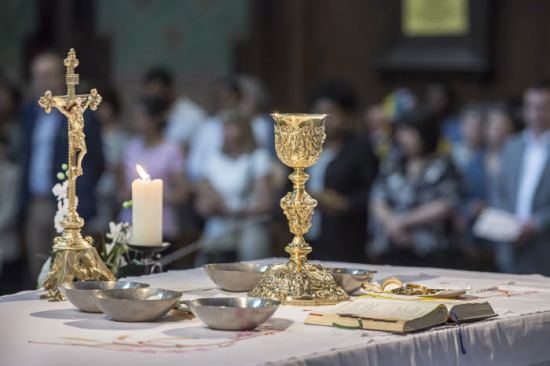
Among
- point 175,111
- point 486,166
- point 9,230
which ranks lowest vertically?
point 9,230

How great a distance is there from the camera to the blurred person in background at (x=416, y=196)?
7.12 meters

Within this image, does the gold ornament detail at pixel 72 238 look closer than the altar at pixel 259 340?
No

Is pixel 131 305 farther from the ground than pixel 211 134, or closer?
closer

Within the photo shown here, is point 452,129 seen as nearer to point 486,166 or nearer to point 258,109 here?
point 486,166

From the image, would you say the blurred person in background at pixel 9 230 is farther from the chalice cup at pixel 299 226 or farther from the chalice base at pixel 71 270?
the chalice cup at pixel 299 226

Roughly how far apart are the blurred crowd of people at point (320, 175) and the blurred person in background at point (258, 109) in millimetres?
29

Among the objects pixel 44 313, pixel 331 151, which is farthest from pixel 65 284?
pixel 331 151

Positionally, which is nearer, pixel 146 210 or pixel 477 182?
pixel 146 210

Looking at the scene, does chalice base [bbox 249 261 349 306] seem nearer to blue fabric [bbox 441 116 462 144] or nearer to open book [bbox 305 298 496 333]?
open book [bbox 305 298 496 333]

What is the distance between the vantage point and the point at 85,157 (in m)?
7.02

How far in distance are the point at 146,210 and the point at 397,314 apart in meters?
0.87

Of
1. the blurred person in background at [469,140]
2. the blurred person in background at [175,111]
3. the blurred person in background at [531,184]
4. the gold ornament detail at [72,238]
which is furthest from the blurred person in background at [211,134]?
the gold ornament detail at [72,238]

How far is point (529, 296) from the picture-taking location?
11.8 feet

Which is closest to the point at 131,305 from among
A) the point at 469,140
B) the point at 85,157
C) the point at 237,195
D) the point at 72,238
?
the point at 72,238
